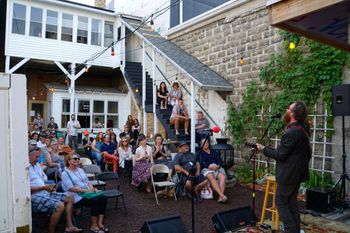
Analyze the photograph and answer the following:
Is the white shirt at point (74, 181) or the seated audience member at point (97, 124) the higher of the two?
the seated audience member at point (97, 124)

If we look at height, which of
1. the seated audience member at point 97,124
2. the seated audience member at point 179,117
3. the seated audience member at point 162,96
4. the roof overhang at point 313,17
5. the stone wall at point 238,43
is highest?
the stone wall at point 238,43

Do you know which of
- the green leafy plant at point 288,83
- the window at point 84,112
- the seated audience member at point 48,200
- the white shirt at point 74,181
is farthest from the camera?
the window at point 84,112

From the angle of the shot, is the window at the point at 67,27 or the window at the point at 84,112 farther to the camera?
the window at the point at 84,112

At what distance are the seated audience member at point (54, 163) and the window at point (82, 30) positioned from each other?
8314 mm

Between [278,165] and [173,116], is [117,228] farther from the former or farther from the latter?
[173,116]

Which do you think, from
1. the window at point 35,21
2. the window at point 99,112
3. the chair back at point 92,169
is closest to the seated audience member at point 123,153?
the chair back at point 92,169

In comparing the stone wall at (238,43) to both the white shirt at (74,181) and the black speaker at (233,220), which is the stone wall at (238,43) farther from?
the white shirt at (74,181)

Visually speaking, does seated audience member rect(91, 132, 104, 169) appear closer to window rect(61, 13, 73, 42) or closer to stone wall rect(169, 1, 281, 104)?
stone wall rect(169, 1, 281, 104)

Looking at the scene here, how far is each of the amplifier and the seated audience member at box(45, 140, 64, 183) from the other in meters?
4.81

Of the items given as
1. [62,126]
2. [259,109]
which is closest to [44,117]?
[62,126]

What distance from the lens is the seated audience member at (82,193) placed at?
4.76 meters

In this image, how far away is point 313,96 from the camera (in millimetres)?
7391

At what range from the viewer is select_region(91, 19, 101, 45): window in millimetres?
14609

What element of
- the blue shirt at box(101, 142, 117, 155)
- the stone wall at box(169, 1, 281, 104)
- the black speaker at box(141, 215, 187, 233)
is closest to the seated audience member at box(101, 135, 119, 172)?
the blue shirt at box(101, 142, 117, 155)
